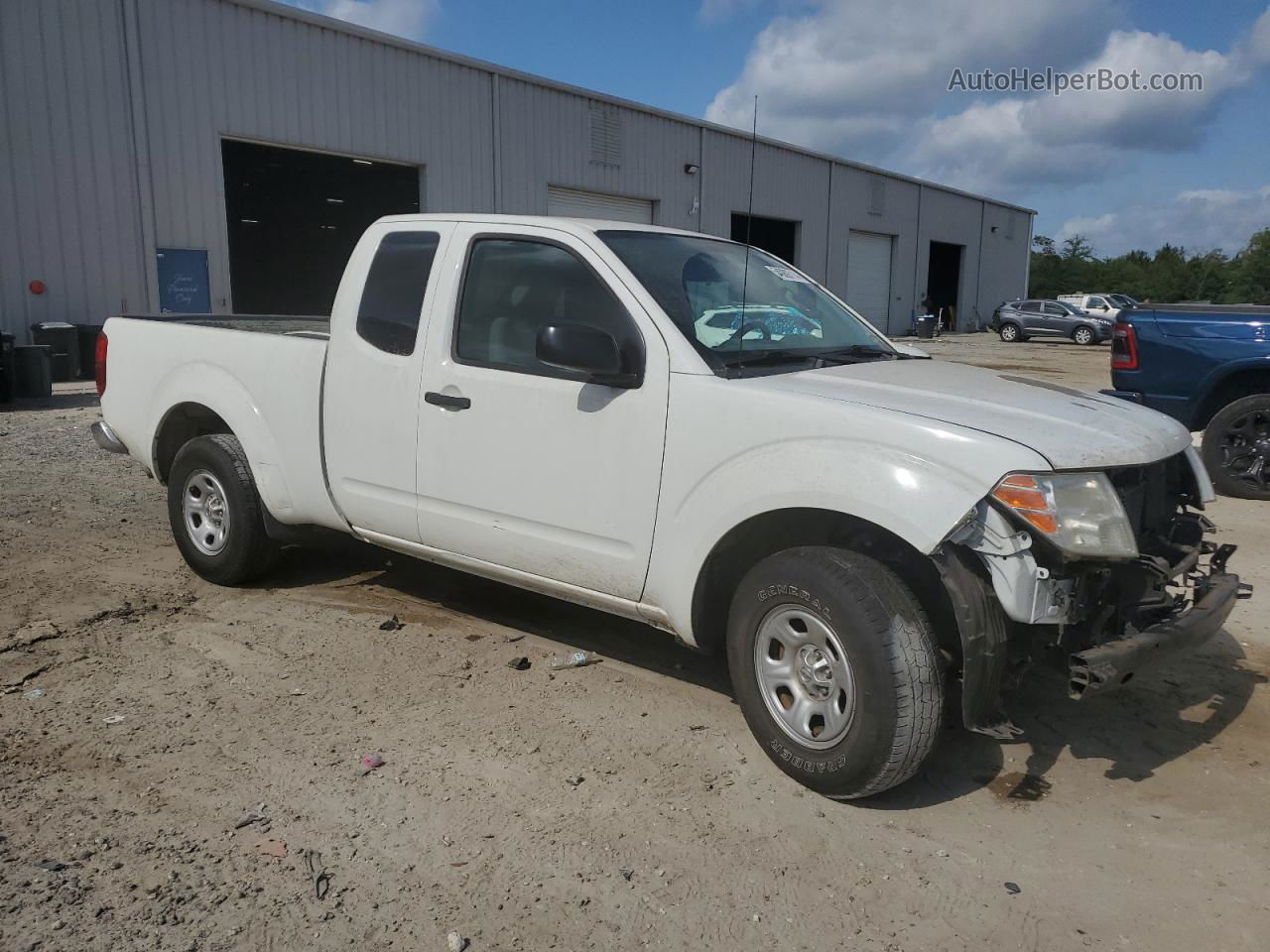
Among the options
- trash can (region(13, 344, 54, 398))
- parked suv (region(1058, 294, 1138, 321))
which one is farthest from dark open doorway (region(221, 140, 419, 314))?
parked suv (region(1058, 294, 1138, 321))

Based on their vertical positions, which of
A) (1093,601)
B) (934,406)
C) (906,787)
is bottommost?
(906,787)

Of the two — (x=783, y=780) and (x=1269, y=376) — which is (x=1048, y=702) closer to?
(x=783, y=780)

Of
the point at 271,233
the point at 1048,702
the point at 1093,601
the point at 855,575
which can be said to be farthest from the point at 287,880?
the point at 271,233

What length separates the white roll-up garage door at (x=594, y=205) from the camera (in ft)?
78.2

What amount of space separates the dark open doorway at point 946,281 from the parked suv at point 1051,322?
6.14 m

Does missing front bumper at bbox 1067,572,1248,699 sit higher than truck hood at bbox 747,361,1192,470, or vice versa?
truck hood at bbox 747,361,1192,470

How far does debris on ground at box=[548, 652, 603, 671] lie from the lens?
178 inches

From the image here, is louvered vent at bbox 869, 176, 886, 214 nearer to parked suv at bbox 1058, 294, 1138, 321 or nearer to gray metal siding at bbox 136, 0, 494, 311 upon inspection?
parked suv at bbox 1058, 294, 1138, 321

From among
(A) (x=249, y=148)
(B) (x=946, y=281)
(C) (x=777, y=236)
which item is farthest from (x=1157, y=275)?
(A) (x=249, y=148)

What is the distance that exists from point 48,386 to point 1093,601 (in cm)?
1478

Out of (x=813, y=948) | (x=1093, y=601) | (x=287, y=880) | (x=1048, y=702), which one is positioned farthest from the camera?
(x=1048, y=702)

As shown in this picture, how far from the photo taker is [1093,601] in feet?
10.5

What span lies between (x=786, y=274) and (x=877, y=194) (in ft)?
116

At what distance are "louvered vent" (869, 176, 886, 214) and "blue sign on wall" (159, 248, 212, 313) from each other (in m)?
26.5
